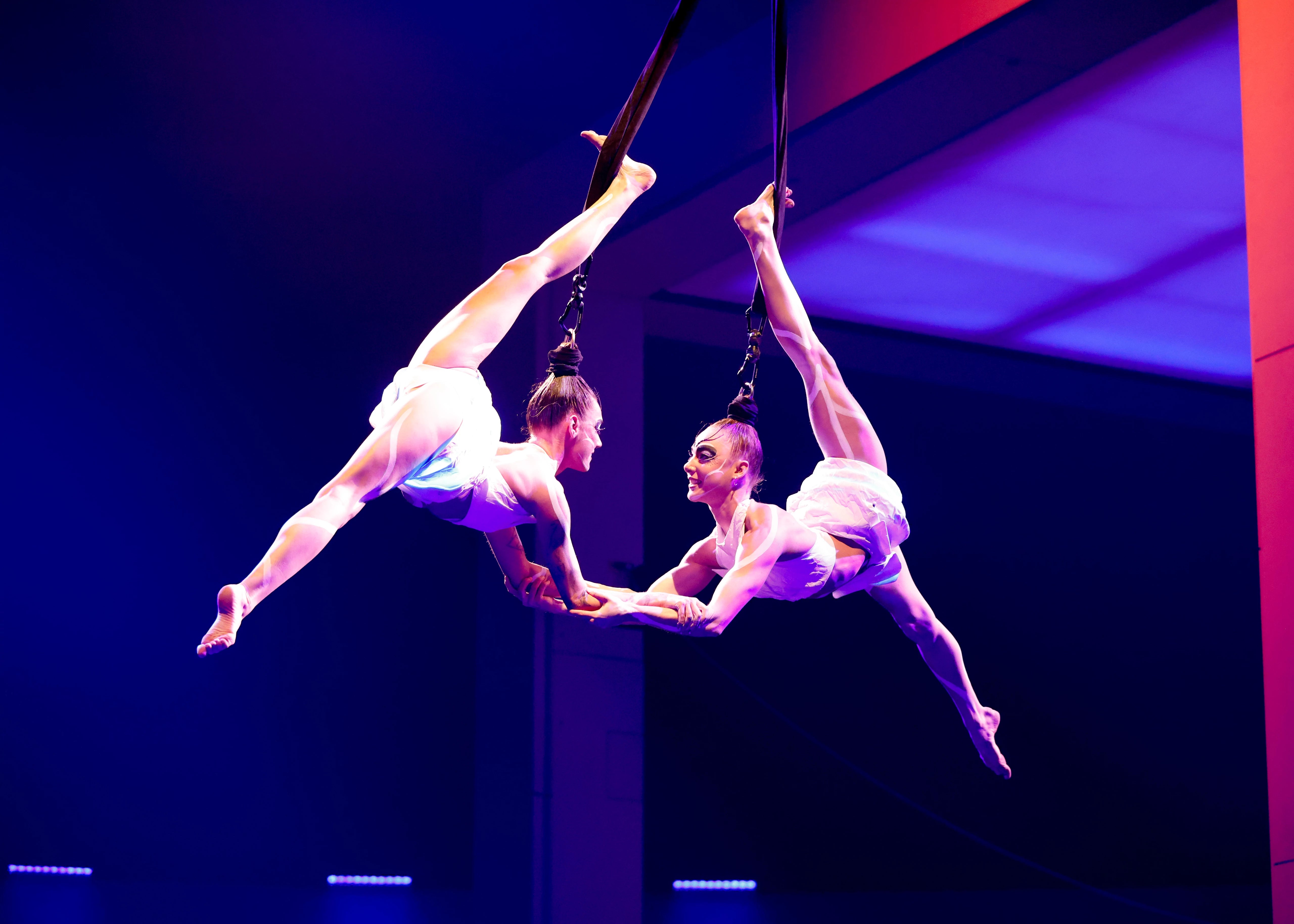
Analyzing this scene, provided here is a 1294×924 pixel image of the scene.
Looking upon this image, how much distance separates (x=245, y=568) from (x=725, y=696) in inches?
113

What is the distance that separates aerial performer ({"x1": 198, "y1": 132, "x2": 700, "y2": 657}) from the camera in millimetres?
2641

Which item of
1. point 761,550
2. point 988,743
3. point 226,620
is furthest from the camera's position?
point 988,743

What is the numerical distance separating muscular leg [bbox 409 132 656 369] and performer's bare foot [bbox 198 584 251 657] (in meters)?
0.80

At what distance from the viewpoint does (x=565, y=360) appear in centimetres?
310

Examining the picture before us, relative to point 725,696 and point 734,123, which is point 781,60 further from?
point 725,696

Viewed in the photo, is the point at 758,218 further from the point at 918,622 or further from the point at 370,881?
the point at 370,881

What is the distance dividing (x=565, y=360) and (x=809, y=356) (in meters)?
0.79

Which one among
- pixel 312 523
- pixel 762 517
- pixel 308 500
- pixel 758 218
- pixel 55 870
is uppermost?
pixel 758 218

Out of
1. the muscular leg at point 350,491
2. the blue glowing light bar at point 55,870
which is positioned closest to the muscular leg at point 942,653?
the muscular leg at point 350,491

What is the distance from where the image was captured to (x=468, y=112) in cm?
620

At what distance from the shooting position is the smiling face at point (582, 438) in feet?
10.6

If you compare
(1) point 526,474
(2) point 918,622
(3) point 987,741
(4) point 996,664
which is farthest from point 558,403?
(4) point 996,664

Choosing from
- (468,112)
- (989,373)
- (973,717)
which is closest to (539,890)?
(973,717)

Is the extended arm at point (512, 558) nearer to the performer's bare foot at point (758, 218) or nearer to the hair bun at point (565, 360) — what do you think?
the hair bun at point (565, 360)
